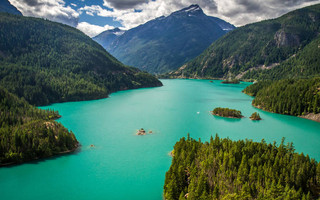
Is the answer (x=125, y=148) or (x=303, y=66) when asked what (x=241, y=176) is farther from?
(x=303, y=66)

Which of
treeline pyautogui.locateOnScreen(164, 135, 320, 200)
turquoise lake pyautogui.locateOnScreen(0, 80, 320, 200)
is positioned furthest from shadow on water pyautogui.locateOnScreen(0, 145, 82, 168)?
treeline pyautogui.locateOnScreen(164, 135, 320, 200)

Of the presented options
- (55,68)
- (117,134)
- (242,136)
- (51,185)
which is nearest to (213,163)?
(51,185)

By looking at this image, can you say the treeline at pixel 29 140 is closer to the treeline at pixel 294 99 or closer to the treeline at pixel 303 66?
the treeline at pixel 294 99

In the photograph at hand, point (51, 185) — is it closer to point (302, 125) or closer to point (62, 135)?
point (62, 135)

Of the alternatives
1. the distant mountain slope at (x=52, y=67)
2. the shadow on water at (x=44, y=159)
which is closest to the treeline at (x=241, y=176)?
the shadow on water at (x=44, y=159)

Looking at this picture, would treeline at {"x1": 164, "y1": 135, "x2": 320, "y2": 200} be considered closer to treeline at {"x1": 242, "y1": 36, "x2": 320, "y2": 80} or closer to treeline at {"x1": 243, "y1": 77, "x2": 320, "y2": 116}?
treeline at {"x1": 243, "y1": 77, "x2": 320, "y2": 116}
